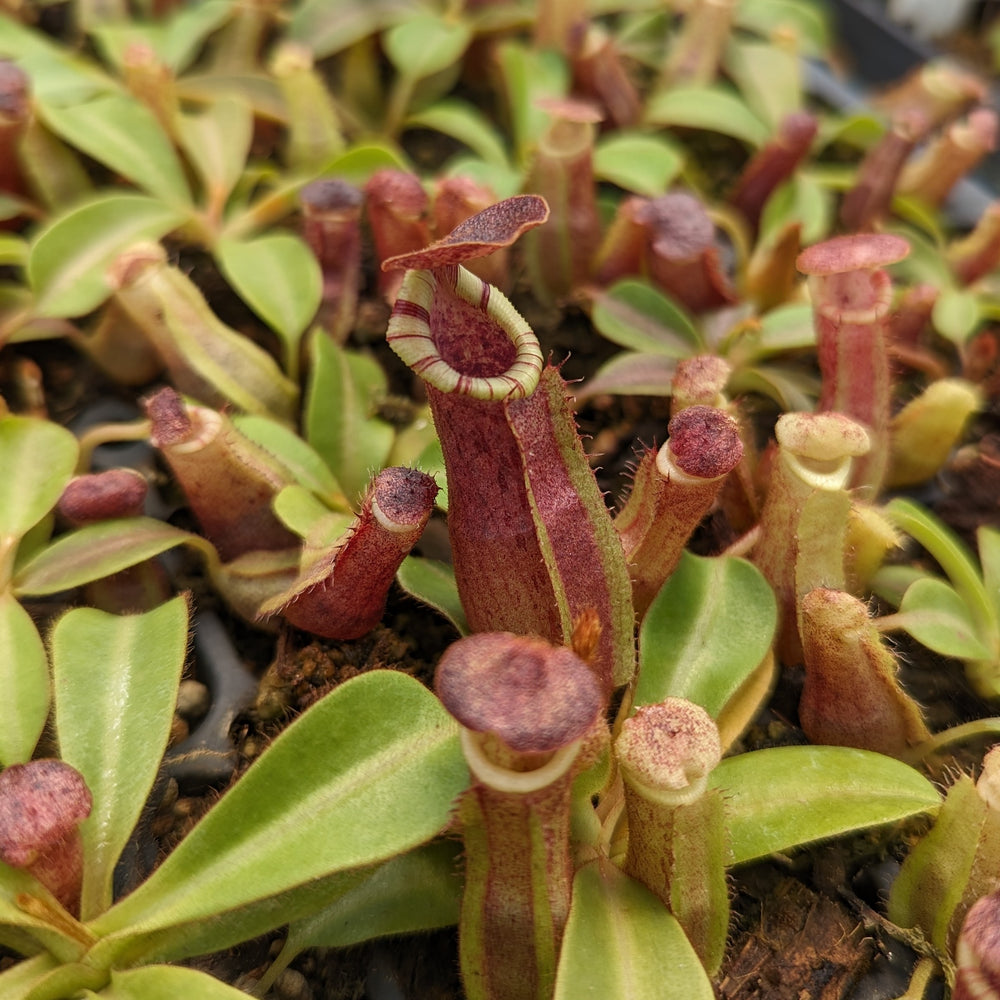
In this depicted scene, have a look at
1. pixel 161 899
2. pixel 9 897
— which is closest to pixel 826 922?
pixel 161 899

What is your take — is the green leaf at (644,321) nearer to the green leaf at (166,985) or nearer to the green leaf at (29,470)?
the green leaf at (29,470)

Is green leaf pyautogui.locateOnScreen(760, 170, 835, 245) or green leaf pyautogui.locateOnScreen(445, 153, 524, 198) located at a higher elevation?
green leaf pyautogui.locateOnScreen(445, 153, 524, 198)

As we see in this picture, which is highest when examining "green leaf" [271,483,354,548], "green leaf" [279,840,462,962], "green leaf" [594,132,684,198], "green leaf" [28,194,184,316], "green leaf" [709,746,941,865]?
"green leaf" [594,132,684,198]

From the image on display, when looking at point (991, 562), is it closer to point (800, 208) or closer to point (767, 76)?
point (800, 208)

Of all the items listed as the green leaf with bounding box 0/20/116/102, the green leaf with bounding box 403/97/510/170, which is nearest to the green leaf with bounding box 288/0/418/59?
the green leaf with bounding box 403/97/510/170

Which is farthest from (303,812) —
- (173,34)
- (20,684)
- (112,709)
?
(173,34)

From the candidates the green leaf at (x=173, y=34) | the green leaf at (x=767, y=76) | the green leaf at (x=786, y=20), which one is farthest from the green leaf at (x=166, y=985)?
the green leaf at (x=786, y=20)

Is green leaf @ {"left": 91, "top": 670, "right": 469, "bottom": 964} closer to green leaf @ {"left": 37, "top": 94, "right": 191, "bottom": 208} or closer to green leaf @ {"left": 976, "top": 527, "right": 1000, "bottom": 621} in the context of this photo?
green leaf @ {"left": 976, "top": 527, "right": 1000, "bottom": 621}
